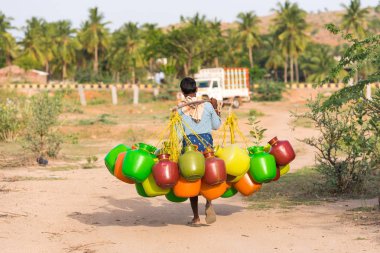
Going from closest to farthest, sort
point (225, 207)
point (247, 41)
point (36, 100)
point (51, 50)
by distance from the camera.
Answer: point (225, 207) < point (36, 100) < point (247, 41) < point (51, 50)

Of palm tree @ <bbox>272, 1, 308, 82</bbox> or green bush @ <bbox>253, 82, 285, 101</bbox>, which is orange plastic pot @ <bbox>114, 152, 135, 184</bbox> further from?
palm tree @ <bbox>272, 1, 308, 82</bbox>

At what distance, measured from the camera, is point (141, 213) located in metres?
9.45

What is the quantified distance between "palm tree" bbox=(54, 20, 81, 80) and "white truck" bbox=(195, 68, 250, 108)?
4574cm

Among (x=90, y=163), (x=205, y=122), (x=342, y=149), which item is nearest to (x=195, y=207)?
(x=205, y=122)

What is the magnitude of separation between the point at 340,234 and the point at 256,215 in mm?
1717

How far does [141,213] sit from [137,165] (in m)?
2.20

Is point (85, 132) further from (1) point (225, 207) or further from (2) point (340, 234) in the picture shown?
(2) point (340, 234)

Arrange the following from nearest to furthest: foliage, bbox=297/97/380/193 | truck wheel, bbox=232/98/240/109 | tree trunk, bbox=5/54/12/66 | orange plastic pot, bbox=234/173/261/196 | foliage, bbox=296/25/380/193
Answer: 1. orange plastic pot, bbox=234/173/261/196
2. foliage, bbox=296/25/380/193
3. foliage, bbox=297/97/380/193
4. truck wheel, bbox=232/98/240/109
5. tree trunk, bbox=5/54/12/66

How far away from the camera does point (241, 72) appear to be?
143ft

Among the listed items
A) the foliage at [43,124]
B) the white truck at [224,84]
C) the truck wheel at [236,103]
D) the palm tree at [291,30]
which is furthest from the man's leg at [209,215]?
the palm tree at [291,30]

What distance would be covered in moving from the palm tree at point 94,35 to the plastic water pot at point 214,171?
76529 mm

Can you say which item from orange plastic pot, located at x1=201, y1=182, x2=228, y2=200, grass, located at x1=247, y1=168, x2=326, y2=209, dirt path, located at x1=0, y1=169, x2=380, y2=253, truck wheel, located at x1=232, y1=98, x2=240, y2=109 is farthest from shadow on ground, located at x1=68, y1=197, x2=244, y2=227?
truck wheel, located at x1=232, y1=98, x2=240, y2=109

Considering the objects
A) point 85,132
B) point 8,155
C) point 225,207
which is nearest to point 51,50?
point 85,132

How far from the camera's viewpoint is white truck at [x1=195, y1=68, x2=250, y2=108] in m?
39.0
